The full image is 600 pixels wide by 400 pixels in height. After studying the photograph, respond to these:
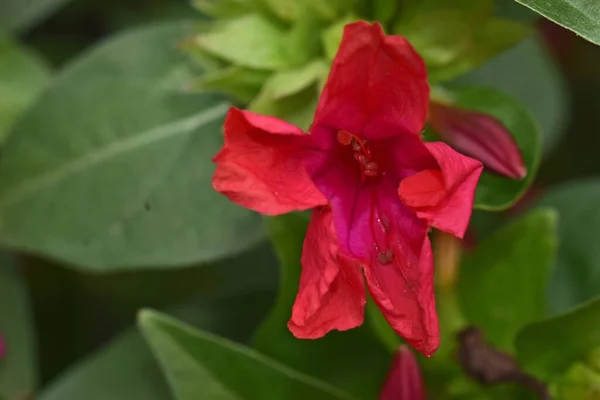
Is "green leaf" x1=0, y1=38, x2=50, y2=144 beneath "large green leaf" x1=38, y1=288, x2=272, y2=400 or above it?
above

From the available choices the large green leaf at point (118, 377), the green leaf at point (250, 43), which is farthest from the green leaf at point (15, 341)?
the green leaf at point (250, 43)

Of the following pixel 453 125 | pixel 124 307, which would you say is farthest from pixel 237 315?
pixel 453 125

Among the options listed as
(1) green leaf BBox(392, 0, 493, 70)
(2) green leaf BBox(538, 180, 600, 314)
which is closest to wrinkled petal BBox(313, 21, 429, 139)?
(1) green leaf BBox(392, 0, 493, 70)

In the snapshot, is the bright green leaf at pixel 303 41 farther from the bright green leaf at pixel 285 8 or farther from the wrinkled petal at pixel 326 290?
the wrinkled petal at pixel 326 290

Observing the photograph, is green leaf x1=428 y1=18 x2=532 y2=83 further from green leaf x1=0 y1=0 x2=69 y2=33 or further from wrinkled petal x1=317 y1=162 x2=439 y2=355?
green leaf x1=0 y1=0 x2=69 y2=33

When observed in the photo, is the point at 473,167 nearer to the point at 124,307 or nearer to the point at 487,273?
the point at 487,273

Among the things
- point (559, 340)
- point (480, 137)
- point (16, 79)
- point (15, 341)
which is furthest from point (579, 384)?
point (16, 79)

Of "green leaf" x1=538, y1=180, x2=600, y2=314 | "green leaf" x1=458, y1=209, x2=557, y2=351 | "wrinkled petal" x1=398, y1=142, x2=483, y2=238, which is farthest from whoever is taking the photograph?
"green leaf" x1=538, y1=180, x2=600, y2=314
